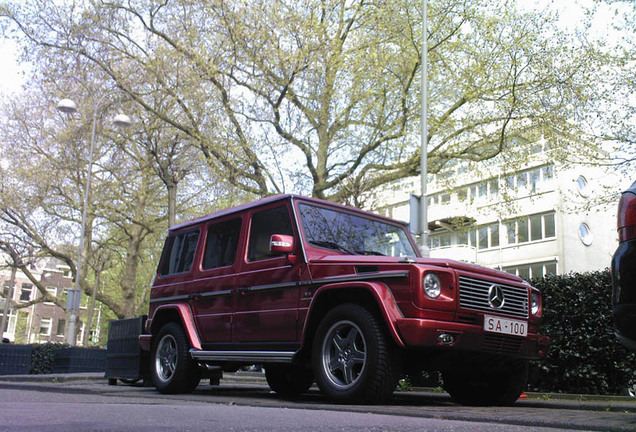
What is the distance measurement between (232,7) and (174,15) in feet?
9.24

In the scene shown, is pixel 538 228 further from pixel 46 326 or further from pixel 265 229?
pixel 46 326

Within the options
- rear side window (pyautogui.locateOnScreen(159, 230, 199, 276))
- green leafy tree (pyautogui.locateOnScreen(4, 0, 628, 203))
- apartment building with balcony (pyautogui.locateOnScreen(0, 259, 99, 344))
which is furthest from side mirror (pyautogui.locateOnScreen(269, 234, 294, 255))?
apartment building with balcony (pyautogui.locateOnScreen(0, 259, 99, 344))

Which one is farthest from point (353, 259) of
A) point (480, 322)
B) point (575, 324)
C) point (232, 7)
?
point (232, 7)

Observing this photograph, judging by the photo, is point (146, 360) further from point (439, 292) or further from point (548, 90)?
point (548, 90)

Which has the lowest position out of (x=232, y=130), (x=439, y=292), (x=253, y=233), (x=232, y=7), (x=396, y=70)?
(x=439, y=292)

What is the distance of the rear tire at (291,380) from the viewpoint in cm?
881

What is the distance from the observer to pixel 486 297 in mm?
6516

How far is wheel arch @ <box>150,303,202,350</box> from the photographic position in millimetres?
8383

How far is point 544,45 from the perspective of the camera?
17.7m

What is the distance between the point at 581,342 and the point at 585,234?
33.9 m

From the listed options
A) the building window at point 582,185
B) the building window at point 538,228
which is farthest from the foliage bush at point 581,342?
the building window at point 582,185

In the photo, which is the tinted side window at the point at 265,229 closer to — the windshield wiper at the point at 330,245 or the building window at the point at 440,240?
the windshield wiper at the point at 330,245

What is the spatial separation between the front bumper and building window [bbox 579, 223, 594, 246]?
3667cm

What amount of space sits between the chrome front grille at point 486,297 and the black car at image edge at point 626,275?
1.95m
